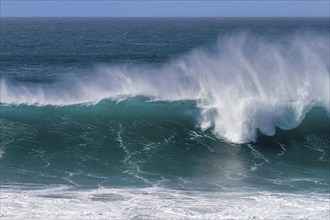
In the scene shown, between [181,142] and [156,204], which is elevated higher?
[181,142]

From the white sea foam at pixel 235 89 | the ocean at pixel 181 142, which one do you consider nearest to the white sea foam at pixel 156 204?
the ocean at pixel 181 142

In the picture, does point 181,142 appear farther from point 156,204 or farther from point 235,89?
point 156,204

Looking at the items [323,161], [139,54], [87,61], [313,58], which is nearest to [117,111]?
[323,161]

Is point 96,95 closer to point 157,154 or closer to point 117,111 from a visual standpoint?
point 117,111

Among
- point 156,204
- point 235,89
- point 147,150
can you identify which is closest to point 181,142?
point 147,150

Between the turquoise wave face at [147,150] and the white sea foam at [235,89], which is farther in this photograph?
the white sea foam at [235,89]

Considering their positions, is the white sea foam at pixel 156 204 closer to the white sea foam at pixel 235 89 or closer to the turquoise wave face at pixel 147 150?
the turquoise wave face at pixel 147 150
